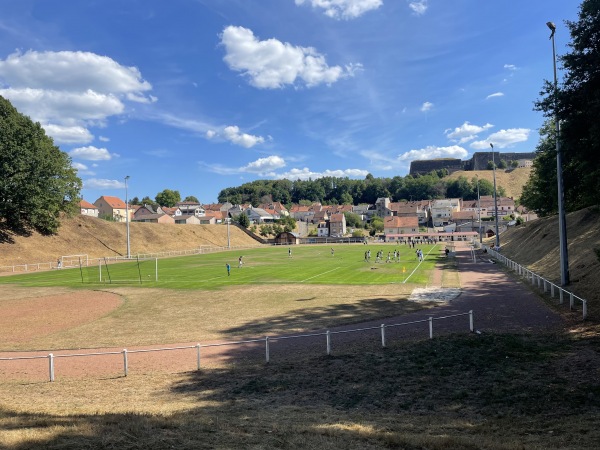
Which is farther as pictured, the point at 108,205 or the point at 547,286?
the point at 108,205

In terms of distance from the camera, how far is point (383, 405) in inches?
412

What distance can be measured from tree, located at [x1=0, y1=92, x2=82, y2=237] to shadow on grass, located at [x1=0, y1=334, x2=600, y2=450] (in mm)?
61351

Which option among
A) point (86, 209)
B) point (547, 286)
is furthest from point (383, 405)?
point (86, 209)

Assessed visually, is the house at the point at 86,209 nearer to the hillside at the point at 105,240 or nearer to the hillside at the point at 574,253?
the hillside at the point at 105,240

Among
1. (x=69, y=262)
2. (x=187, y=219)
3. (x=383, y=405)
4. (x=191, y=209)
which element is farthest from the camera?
(x=191, y=209)

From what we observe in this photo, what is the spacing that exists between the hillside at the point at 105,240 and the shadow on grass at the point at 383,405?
61489mm

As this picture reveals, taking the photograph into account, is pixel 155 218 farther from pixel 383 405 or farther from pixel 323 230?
pixel 383 405

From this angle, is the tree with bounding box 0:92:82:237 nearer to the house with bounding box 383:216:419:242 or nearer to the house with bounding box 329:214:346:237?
the house with bounding box 383:216:419:242

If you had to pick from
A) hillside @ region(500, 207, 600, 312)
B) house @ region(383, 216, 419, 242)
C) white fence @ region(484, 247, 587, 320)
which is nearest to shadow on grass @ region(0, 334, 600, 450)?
white fence @ region(484, 247, 587, 320)

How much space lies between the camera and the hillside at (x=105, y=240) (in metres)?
64.8

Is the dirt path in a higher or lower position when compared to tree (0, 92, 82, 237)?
lower

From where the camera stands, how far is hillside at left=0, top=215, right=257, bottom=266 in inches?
2549

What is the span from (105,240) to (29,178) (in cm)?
2159

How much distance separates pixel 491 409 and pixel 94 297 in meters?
29.1
